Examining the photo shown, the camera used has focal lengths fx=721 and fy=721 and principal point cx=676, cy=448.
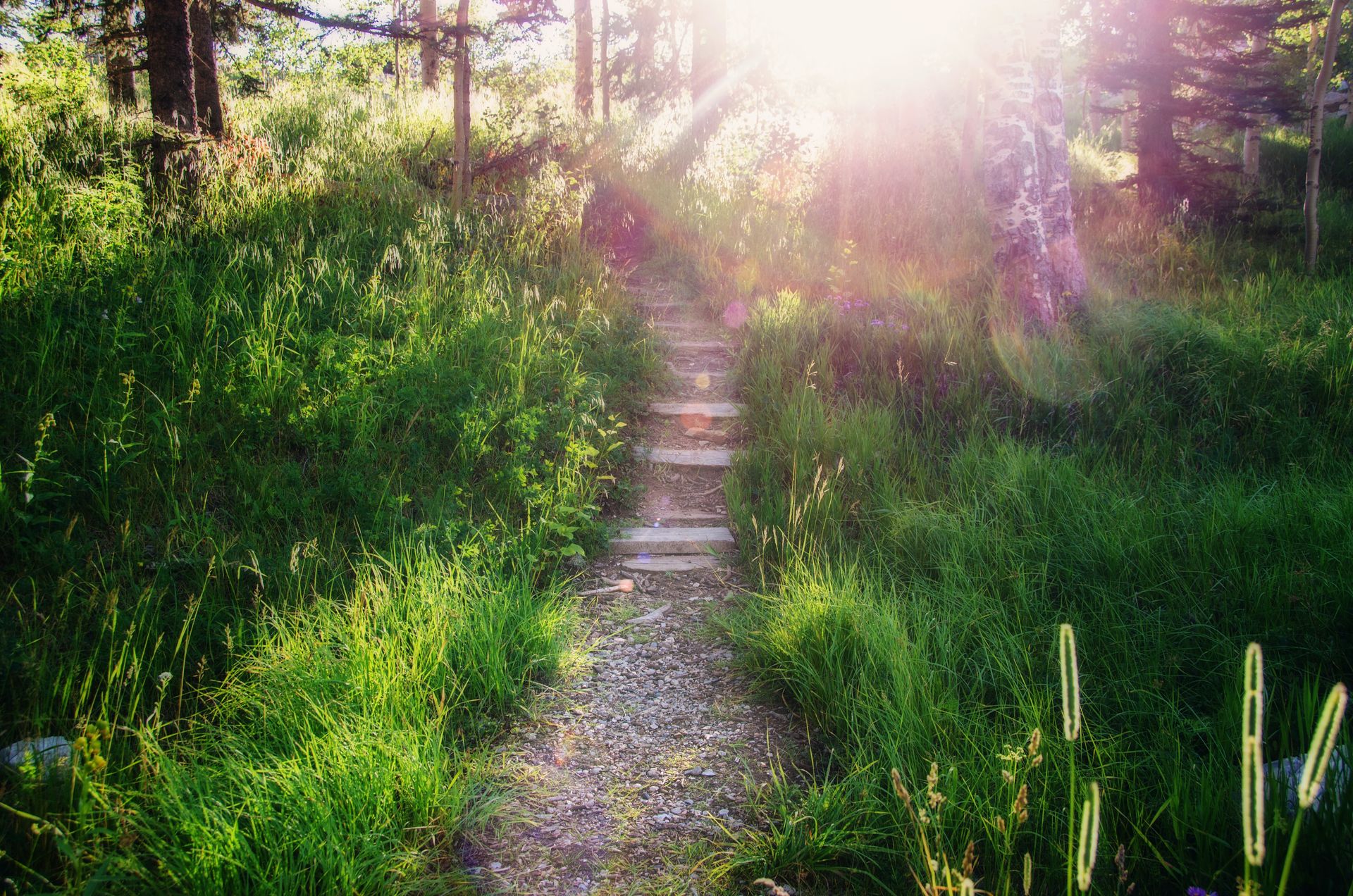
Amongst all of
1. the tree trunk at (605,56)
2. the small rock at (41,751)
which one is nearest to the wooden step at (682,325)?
the small rock at (41,751)

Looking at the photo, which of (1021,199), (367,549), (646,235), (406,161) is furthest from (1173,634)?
(406,161)

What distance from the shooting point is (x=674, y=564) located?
446 cm

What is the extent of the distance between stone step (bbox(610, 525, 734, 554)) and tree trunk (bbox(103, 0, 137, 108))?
20.8 feet

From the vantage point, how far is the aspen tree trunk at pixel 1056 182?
6.21 m

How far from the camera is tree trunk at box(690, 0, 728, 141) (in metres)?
14.6

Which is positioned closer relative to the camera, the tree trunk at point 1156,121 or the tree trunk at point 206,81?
the tree trunk at point 206,81

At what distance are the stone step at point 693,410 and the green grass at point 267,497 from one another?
0.35 meters

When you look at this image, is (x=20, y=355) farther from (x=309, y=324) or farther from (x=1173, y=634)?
(x=1173, y=634)

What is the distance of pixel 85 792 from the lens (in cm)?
193

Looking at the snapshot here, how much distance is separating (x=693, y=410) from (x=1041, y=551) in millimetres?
3199

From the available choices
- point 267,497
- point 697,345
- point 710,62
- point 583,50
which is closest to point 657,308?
point 697,345

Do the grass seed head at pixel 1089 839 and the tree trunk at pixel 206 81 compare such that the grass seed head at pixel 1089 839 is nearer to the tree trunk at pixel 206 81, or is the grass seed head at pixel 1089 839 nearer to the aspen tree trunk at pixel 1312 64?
the tree trunk at pixel 206 81

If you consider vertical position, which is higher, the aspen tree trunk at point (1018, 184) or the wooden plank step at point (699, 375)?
the aspen tree trunk at point (1018, 184)

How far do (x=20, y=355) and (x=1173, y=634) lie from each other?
5996mm
